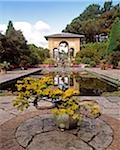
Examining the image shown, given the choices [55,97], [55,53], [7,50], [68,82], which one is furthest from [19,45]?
[55,97]

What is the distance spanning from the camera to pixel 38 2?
19.1ft

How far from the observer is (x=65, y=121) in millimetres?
3848

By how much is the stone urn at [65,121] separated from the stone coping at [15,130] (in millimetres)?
606

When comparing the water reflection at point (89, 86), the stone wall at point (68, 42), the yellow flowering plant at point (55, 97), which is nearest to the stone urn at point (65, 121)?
the yellow flowering plant at point (55, 97)

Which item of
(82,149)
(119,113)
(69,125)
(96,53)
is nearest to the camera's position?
(82,149)

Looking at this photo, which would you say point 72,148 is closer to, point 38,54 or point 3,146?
point 3,146

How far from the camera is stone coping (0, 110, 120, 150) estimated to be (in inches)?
Answer: 139

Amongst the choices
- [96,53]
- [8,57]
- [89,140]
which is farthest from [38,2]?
[96,53]

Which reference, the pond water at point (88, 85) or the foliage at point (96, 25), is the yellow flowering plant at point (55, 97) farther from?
the foliage at point (96, 25)

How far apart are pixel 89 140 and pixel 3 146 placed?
1.12m

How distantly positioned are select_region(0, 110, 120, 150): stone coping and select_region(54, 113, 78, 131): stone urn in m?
0.61

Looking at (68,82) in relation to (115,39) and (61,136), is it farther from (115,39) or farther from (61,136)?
(115,39)

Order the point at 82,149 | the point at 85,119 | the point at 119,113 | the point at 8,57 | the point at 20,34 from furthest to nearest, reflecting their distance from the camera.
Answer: the point at 20,34 < the point at 8,57 < the point at 119,113 < the point at 85,119 < the point at 82,149

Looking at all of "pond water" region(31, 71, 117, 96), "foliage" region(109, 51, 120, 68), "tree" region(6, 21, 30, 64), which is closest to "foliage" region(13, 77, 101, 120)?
"pond water" region(31, 71, 117, 96)
